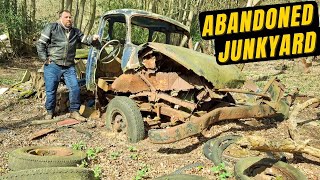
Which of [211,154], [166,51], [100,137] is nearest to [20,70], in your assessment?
[100,137]

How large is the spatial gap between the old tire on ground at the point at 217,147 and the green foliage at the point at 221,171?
14 centimetres

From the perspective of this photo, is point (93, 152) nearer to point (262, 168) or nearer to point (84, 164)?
point (84, 164)

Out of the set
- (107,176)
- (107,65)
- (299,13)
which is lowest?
(107,176)

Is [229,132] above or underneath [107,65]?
underneath

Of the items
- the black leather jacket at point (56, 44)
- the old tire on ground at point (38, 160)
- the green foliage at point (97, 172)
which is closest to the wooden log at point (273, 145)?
the green foliage at point (97, 172)

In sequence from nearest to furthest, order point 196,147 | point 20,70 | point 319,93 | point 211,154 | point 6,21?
point 211,154 < point 196,147 < point 319,93 < point 20,70 < point 6,21

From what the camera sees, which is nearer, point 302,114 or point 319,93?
point 302,114

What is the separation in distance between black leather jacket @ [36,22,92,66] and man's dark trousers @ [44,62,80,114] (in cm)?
12

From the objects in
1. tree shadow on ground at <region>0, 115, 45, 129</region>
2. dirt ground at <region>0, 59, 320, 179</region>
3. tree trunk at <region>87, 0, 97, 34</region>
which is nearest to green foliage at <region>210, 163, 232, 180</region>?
dirt ground at <region>0, 59, 320, 179</region>

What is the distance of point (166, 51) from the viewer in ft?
16.1

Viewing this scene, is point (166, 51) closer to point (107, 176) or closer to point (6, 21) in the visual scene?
point (107, 176)

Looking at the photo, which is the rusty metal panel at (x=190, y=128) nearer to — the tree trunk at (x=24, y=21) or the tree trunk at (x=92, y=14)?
the tree trunk at (x=24, y=21)

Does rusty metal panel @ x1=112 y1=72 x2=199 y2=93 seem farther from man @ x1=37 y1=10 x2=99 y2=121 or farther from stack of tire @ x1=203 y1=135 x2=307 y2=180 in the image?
man @ x1=37 y1=10 x2=99 y2=121

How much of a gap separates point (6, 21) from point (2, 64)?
164 centimetres
